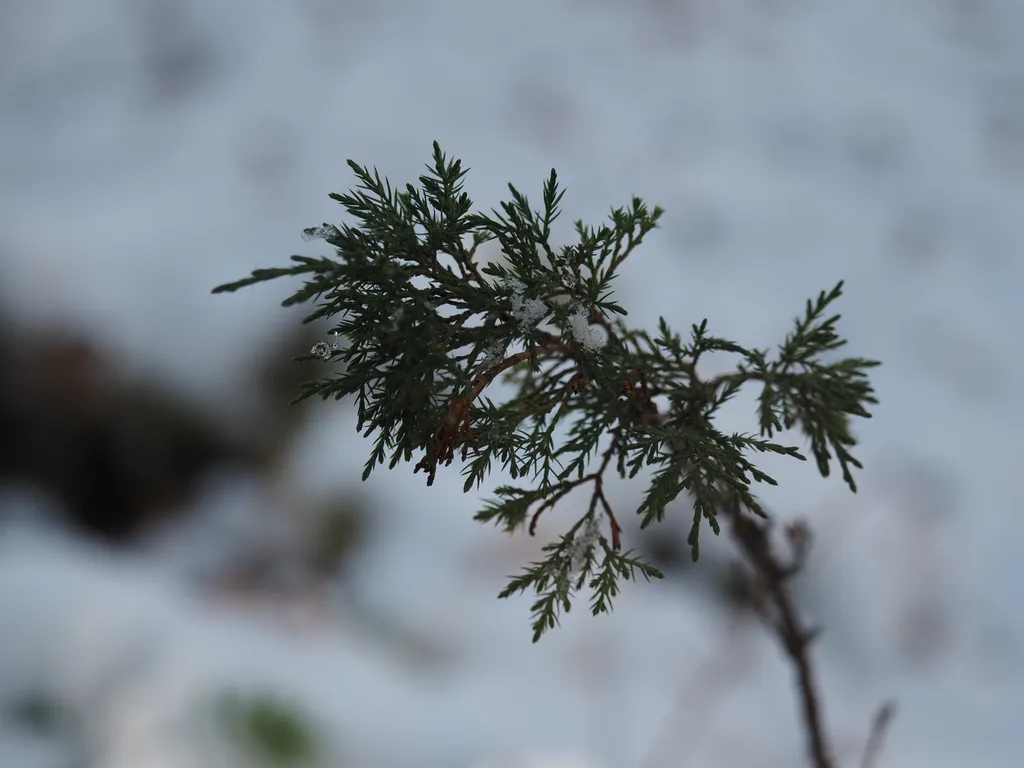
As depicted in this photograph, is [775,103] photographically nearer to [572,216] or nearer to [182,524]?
[572,216]

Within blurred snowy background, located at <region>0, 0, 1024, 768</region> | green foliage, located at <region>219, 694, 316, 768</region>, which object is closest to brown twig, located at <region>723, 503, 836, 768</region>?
blurred snowy background, located at <region>0, 0, 1024, 768</region>

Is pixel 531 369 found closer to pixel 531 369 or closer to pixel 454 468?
pixel 531 369

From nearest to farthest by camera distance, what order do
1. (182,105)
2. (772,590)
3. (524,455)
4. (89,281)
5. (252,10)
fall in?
(524,455), (772,590), (89,281), (182,105), (252,10)

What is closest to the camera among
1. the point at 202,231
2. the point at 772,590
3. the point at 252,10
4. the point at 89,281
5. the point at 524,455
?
the point at 524,455

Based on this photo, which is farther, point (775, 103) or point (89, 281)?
point (775, 103)

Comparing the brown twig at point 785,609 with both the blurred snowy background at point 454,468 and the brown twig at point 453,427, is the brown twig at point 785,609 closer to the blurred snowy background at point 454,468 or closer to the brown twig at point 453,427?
the brown twig at point 453,427

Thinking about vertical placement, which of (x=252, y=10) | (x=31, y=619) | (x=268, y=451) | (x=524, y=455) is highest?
(x=252, y=10)

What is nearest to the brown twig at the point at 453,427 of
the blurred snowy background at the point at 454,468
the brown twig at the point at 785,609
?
the brown twig at the point at 785,609

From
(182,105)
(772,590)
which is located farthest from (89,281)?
(772,590)
